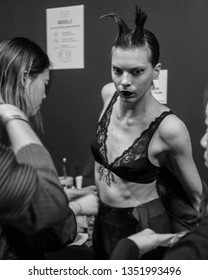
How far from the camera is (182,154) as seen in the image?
3.90ft

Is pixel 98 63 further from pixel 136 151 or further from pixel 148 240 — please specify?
pixel 148 240

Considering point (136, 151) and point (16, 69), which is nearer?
point (16, 69)

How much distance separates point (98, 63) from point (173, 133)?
75cm

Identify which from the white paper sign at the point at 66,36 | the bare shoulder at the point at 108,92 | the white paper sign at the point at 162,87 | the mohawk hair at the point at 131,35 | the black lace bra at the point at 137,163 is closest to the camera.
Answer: the mohawk hair at the point at 131,35

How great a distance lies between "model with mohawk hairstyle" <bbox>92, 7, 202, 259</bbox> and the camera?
3.67ft

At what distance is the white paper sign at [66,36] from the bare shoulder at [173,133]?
791 mm

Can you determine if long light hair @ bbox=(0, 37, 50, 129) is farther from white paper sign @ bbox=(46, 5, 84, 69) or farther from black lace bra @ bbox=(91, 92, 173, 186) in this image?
white paper sign @ bbox=(46, 5, 84, 69)

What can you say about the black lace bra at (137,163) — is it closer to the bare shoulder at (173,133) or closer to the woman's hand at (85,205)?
the bare shoulder at (173,133)

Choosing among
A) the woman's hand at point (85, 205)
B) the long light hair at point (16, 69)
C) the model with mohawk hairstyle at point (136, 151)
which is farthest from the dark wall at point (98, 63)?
the long light hair at point (16, 69)

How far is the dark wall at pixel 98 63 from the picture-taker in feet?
4.93

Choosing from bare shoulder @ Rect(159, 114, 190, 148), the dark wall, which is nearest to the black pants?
bare shoulder @ Rect(159, 114, 190, 148)

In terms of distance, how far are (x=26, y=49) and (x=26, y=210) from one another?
0.48 meters

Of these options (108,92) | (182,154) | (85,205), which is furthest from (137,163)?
(108,92)

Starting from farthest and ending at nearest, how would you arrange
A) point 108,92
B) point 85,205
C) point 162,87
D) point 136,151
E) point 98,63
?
point 98,63
point 162,87
point 108,92
point 136,151
point 85,205
